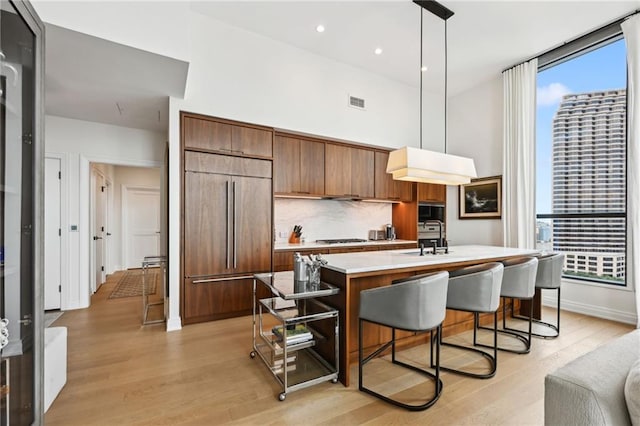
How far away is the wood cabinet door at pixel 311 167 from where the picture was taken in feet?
14.0

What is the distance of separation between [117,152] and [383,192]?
411 centimetres

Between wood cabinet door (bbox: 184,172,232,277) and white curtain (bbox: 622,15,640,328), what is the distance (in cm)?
464

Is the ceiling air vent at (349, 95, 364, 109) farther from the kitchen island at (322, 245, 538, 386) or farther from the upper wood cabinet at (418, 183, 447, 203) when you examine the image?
the kitchen island at (322, 245, 538, 386)

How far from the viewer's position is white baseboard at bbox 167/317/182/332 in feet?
10.4

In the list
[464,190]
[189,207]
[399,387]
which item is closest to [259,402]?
[399,387]

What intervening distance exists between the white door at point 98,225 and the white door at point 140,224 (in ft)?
4.44

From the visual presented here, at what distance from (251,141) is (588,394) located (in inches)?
142

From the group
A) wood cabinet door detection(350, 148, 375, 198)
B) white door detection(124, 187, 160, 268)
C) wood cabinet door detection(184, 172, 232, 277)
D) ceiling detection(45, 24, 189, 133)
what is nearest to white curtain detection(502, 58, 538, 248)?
wood cabinet door detection(350, 148, 375, 198)

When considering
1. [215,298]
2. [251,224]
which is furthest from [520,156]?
[215,298]

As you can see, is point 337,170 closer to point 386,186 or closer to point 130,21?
point 386,186

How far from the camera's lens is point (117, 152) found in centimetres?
417

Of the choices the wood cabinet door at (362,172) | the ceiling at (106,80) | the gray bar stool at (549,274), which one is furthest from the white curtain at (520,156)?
the ceiling at (106,80)

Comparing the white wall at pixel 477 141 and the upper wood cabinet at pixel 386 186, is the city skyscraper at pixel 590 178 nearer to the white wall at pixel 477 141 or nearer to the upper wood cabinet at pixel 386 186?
the white wall at pixel 477 141

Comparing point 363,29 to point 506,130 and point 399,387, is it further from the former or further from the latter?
point 399,387
